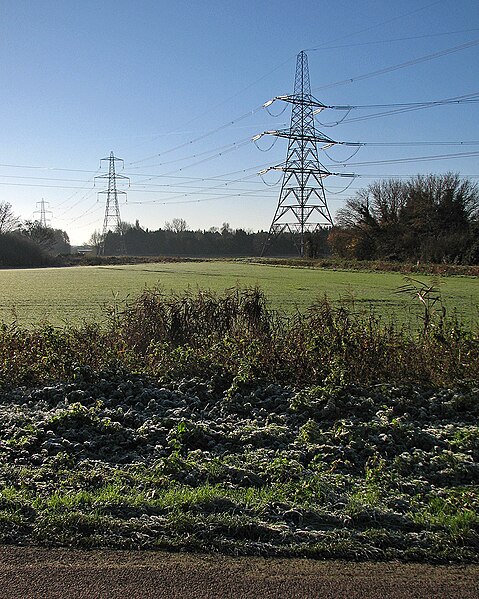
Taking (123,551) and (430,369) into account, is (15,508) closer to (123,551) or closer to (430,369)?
(123,551)

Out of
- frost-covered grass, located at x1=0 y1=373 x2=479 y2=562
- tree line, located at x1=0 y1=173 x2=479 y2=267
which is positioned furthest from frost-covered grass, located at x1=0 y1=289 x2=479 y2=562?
tree line, located at x1=0 y1=173 x2=479 y2=267

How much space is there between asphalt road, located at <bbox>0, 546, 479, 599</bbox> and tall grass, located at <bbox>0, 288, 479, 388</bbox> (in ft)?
9.39

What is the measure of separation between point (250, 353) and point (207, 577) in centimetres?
384

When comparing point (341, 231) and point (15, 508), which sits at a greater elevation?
point (341, 231)

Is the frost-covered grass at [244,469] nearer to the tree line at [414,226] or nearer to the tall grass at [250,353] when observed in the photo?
the tall grass at [250,353]

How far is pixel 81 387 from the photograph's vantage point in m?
5.70

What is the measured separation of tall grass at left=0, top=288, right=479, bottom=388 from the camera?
6.05 m

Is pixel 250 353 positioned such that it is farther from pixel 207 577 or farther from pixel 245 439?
pixel 207 577

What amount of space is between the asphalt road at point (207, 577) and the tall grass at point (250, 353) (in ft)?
9.39

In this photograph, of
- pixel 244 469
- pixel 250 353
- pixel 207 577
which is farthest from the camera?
pixel 250 353

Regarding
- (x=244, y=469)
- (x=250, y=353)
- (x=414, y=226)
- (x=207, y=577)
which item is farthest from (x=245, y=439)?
(x=414, y=226)

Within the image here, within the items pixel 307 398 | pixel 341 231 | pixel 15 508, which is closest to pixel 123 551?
pixel 15 508

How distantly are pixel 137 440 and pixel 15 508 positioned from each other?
4.12ft

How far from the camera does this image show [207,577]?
8.99 feet
